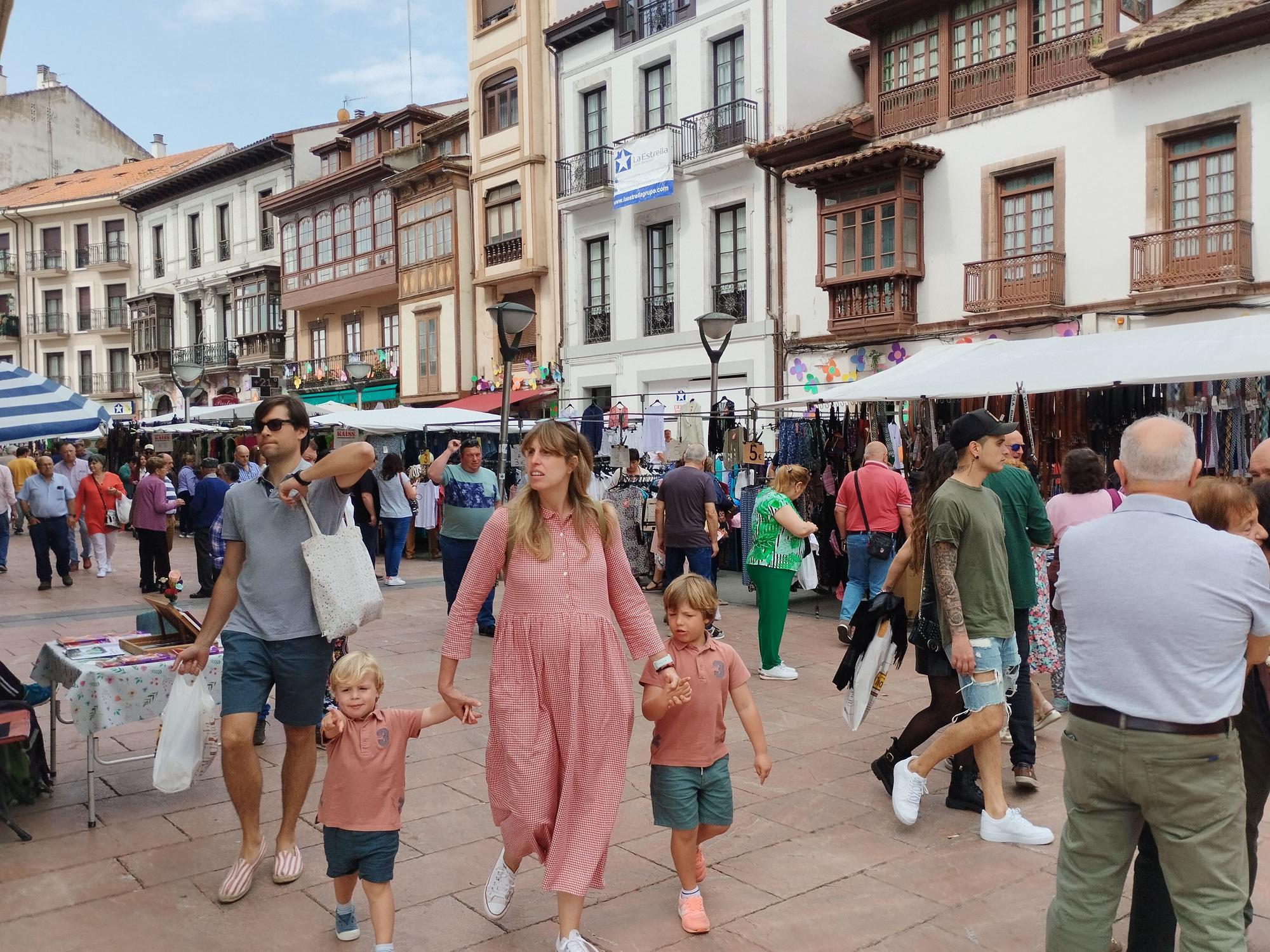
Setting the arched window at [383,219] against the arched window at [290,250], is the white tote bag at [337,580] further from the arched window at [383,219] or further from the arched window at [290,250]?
the arched window at [290,250]

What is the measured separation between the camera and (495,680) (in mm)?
3285

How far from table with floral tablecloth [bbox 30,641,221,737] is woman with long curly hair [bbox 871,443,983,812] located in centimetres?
315

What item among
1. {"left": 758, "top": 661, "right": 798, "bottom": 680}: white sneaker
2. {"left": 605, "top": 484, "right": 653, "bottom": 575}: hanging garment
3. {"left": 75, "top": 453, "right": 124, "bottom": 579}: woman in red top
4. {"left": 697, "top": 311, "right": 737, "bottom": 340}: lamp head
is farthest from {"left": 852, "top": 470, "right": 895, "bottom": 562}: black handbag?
{"left": 75, "top": 453, "right": 124, "bottom": 579}: woman in red top

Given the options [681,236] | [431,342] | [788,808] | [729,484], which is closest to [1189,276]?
[729,484]

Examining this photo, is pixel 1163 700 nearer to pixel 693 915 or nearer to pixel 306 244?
pixel 693 915

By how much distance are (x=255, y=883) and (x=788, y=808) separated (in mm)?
2285

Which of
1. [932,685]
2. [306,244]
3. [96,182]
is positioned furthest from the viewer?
[96,182]

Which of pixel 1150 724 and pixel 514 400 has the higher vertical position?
pixel 514 400

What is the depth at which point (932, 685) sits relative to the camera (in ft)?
15.5

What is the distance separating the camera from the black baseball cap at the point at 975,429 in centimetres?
441

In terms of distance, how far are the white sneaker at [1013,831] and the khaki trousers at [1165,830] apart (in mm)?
1593

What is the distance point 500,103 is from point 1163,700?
24.8m

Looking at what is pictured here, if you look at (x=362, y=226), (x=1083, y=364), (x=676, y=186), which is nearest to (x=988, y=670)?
(x=1083, y=364)

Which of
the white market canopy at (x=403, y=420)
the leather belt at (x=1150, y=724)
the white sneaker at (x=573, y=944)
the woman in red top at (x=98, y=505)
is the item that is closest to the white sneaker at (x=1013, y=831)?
the leather belt at (x=1150, y=724)
